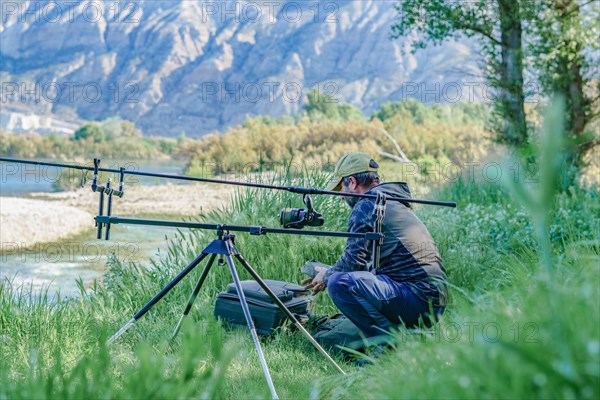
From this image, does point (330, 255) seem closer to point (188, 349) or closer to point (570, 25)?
point (188, 349)

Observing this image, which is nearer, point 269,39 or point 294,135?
Result: point 294,135

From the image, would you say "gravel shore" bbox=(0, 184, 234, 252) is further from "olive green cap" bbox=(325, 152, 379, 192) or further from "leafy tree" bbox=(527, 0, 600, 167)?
"olive green cap" bbox=(325, 152, 379, 192)

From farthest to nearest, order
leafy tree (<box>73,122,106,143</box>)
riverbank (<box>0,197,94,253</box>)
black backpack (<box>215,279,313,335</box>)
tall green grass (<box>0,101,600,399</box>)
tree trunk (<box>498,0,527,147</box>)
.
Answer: leafy tree (<box>73,122,106,143</box>), riverbank (<box>0,197,94,253</box>), tree trunk (<box>498,0,527,147</box>), black backpack (<box>215,279,313,335</box>), tall green grass (<box>0,101,600,399</box>)

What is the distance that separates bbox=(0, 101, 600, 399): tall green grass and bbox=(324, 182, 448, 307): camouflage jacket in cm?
19

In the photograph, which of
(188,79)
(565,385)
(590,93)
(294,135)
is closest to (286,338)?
(565,385)

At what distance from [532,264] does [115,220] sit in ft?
7.46

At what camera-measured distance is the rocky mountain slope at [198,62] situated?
299ft

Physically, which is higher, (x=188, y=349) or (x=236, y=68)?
(x=236, y=68)

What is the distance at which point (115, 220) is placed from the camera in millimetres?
2959

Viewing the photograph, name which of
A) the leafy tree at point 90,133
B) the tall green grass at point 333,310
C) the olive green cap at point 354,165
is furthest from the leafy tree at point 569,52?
the leafy tree at point 90,133

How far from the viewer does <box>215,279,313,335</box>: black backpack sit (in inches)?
164

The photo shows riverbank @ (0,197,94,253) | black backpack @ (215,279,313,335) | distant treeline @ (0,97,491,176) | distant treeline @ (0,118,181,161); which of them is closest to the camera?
black backpack @ (215,279,313,335)

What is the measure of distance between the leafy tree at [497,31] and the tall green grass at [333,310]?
1.72 meters

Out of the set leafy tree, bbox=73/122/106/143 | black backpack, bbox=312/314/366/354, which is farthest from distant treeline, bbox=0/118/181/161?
black backpack, bbox=312/314/366/354
